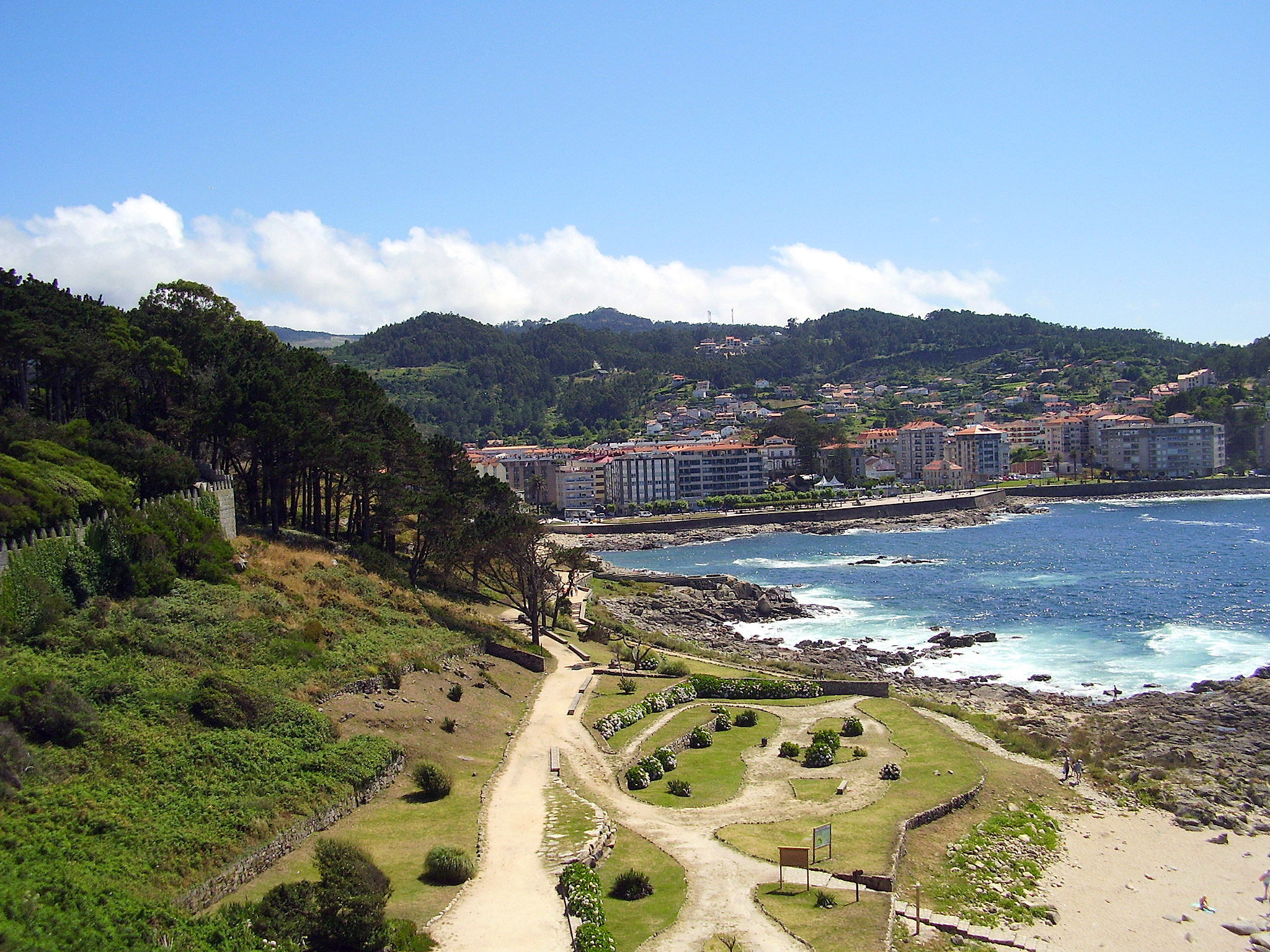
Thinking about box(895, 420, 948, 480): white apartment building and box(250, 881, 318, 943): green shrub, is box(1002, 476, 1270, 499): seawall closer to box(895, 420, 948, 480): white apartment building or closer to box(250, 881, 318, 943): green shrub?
box(895, 420, 948, 480): white apartment building

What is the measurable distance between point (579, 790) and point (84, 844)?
10.6 meters

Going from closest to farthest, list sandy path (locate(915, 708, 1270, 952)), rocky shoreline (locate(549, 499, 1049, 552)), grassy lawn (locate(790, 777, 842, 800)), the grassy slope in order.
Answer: the grassy slope → sandy path (locate(915, 708, 1270, 952)) → grassy lawn (locate(790, 777, 842, 800)) → rocky shoreline (locate(549, 499, 1049, 552))

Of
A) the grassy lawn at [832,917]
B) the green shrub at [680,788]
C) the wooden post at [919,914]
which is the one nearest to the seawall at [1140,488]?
the green shrub at [680,788]

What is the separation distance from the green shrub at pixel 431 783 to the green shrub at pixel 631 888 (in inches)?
213

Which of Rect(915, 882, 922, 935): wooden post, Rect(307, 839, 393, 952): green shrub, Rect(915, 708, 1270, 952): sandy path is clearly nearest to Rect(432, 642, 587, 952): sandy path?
Rect(307, 839, 393, 952): green shrub

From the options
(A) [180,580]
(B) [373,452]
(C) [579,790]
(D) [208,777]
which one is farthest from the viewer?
(B) [373,452]

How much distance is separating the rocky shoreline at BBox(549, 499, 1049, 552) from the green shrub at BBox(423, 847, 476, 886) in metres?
82.6

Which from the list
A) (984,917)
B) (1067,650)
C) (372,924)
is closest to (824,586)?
(1067,650)

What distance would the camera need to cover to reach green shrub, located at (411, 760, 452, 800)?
21078 mm

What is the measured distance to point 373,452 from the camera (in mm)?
42625

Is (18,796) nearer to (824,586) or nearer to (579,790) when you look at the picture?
(579,790)

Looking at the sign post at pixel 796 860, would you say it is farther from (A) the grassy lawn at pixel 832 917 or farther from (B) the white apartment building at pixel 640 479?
(B) the white apartment building at pixel 640 479

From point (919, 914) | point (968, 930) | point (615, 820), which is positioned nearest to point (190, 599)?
point (615, 820)

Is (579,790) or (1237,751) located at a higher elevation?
(579,790)
